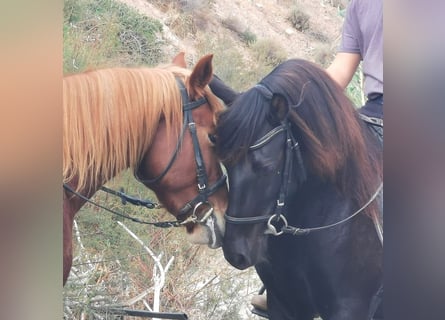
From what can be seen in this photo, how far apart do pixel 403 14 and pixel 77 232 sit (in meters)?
1.22

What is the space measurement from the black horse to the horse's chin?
0.04m

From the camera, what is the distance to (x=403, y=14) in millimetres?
1681

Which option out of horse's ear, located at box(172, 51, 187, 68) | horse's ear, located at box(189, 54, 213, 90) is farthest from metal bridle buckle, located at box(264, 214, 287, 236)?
horse's ear, located at box(172, 51, 187, 68)

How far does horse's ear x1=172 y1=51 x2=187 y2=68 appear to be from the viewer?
2195 mm

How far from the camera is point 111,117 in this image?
6.48ft

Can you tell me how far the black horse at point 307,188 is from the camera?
6.74 ft

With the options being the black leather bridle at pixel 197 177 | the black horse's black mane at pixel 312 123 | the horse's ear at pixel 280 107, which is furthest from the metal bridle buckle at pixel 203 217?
the horse's ear at pixel 280 107

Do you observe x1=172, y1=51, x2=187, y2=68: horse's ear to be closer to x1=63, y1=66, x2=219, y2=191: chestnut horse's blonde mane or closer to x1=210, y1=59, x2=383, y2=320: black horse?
x1=63, y1=66, x2=219, y2=191: chestnut horse's blonde mane

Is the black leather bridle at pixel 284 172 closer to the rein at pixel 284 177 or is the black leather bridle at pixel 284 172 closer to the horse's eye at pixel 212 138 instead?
the rein at pixel 284 177

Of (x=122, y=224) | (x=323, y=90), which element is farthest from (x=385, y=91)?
Answer: (x=122, y=224)

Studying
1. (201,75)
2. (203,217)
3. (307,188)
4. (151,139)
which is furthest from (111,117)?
(307,188)

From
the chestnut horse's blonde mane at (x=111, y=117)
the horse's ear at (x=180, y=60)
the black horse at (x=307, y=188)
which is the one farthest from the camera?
the horse's ear at (x=180, y=60)

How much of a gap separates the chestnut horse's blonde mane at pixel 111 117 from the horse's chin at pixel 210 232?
298 mm

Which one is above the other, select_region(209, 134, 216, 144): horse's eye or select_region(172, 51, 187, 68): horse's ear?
select_region(172, 51, 187, 68): horse's ear
